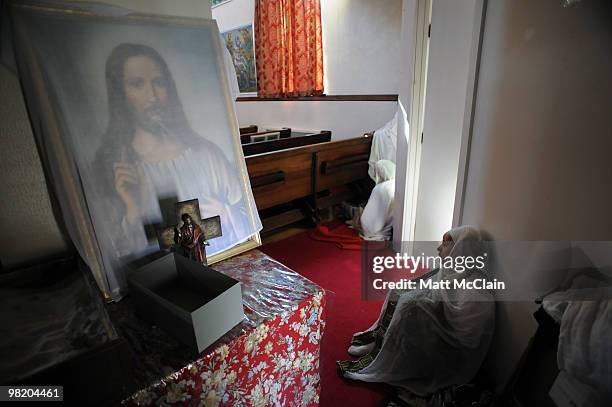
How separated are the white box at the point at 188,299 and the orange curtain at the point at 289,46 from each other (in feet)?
12.5

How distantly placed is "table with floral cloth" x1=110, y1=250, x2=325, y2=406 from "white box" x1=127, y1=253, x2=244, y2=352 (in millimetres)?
38

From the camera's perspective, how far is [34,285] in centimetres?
99

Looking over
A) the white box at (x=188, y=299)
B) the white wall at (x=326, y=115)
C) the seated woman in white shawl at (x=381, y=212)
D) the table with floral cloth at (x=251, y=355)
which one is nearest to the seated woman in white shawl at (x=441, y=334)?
the table with floral cloth at (x=251, y=355)

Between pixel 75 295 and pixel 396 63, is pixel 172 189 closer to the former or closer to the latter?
pixel 75 295

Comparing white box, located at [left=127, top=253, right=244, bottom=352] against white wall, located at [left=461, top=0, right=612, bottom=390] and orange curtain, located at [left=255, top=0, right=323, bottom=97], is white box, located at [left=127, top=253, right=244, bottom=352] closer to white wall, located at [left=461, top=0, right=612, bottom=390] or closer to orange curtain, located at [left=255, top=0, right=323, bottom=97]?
white wall, located at [left=461, top=0, right=612, bottom=390]

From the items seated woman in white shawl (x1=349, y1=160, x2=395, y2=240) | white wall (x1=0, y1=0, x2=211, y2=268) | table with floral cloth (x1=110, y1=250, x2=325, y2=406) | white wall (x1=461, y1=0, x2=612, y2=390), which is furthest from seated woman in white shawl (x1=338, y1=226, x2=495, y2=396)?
seated woman in white shawl (x1=349, y1=160, x2=395, y2=240)

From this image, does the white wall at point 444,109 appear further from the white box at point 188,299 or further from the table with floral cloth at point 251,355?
the white box at point 188,299

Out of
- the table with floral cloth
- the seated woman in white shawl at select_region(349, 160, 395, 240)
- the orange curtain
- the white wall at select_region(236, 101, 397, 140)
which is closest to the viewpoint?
the table with floral cloth

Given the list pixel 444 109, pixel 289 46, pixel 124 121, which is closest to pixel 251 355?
pixel 124 121

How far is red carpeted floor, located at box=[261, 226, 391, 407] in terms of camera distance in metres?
1.45

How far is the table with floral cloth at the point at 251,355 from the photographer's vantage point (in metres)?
0.79

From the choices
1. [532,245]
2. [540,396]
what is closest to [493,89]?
[532,245]

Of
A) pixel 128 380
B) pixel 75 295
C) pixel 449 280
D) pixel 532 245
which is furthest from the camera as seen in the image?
pixel 449 280

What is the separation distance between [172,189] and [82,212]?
27 cm
